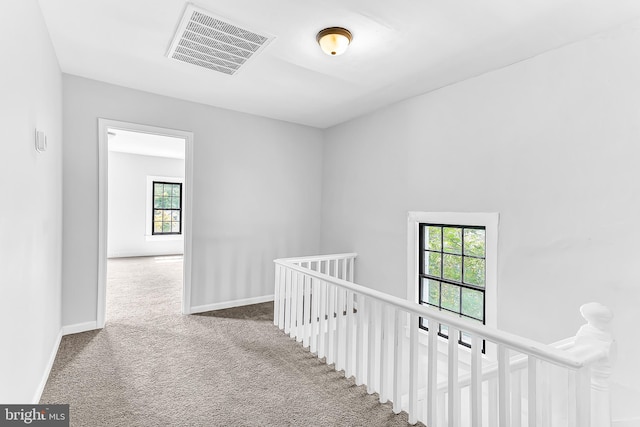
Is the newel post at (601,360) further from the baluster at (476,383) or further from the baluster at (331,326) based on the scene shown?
the baluster at (331,326)

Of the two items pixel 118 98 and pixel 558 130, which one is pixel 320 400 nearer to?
pixel 558 130

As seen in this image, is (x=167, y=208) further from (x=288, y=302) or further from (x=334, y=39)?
(x=334, y=39)

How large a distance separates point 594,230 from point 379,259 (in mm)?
2115

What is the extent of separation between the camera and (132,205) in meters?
7.93

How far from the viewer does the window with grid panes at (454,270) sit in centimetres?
302

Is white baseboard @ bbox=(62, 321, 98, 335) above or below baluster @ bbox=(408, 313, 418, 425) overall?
below

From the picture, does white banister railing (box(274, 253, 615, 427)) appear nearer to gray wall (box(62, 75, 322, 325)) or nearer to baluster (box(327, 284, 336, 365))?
baluster (box(327, 284, 336, 365))

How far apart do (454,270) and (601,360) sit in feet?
6.11

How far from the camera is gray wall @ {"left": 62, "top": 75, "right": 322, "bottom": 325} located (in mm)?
3199

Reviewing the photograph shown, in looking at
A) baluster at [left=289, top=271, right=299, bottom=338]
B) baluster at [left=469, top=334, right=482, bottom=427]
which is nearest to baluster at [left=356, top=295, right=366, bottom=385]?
baluster at [left=469, top=334, right=482, bottom=427]

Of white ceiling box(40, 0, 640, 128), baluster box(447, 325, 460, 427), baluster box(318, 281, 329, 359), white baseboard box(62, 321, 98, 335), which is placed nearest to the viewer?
baluster box(447, 325, 460, 427)

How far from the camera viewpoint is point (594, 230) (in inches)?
87.8

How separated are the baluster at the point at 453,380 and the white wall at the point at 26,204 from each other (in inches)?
83.0

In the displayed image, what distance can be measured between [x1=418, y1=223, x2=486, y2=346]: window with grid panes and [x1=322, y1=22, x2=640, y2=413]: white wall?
0.23m
